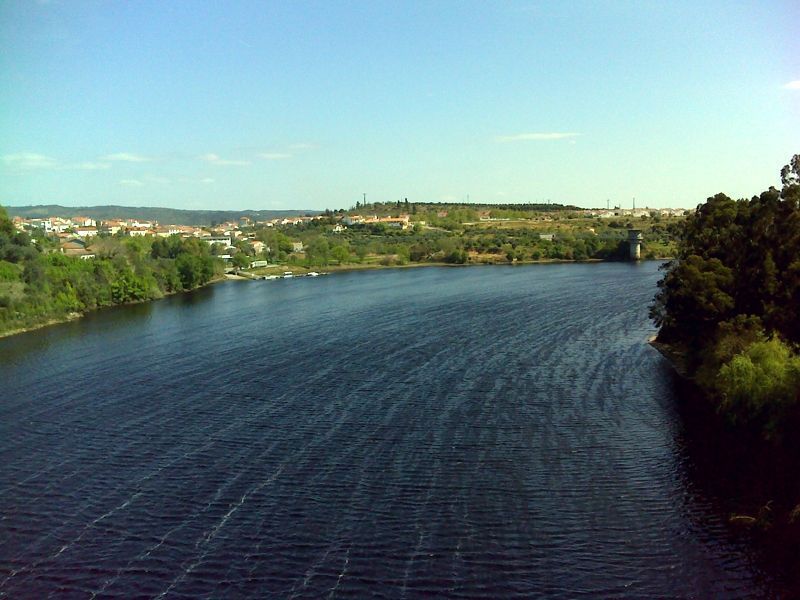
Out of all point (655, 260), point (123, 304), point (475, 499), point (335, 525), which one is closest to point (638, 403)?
point (475, 499)

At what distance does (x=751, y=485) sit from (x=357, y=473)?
9.43 meters

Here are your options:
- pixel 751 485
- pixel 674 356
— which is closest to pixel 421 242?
pixel 674 356

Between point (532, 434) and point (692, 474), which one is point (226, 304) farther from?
point (692, 474)

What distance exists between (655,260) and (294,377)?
7164 centimetres

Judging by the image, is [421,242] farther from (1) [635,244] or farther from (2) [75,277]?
(2) [75,277]

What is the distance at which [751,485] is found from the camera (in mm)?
16844

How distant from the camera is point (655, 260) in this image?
89.6 metres

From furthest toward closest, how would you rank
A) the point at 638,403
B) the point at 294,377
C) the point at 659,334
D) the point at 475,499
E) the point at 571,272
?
the point at 571,272 < the point at 659,334 < the point at 294,377 < the point at 638,403 < the point at 475,499

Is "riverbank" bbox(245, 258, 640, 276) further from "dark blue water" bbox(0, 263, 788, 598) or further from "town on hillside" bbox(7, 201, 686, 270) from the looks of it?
"dark blue water" bbox(0, 263, 788, 598)

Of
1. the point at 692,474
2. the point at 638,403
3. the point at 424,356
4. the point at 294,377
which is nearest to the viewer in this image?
the point at 692,474

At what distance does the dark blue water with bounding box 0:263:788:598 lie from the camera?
13.4 m

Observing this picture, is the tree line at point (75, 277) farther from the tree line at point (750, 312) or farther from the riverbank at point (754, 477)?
the riverbank at point (754, 477)

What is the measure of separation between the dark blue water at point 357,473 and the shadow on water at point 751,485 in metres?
0.34

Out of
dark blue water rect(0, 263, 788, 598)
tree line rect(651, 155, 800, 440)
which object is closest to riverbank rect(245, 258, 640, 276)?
dark blue water rect(0, 263, 788, 598)
